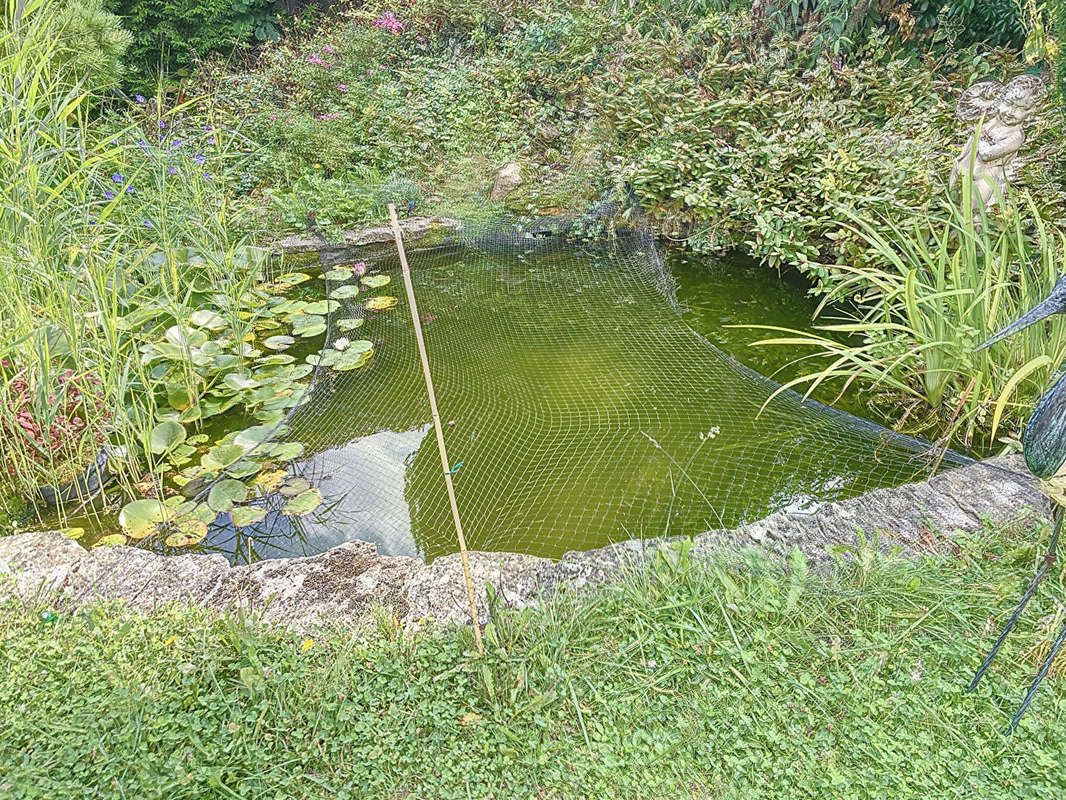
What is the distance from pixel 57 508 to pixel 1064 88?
136 inches

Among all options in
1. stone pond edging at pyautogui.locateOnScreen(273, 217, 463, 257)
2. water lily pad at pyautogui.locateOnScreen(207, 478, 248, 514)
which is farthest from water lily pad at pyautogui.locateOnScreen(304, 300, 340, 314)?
water lily pad at pyautogui.locateOnScreen(207, 478, 248, 514)

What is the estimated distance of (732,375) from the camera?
2.94m

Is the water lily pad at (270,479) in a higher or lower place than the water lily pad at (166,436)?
lower

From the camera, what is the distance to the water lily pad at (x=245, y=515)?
2318 millimetres

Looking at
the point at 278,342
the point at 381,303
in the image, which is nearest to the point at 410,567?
the point at 278,342

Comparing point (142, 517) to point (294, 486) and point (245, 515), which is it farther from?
point (294, 486)

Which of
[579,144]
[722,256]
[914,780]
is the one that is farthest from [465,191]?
[914,780]

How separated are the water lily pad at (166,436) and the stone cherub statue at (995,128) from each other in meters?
3.02

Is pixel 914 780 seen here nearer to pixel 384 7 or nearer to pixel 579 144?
pixel 579 144

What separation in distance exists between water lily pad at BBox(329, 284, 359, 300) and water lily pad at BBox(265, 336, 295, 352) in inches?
19.2

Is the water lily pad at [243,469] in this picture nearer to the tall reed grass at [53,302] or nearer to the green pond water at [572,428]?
the green pond water at [572,428]

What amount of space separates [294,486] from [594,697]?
4.67 feet

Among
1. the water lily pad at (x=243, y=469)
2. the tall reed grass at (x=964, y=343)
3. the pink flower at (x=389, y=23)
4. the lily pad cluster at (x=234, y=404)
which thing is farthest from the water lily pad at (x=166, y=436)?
the pink flower at (x=389, y=23)

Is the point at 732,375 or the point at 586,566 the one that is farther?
the point at 732,375
